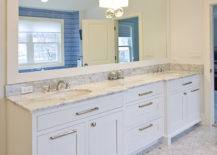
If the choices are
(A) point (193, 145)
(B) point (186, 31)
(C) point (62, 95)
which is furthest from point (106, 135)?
(B) point (186, 31)

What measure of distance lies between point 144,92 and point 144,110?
0.66 ft

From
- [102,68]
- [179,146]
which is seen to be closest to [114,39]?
[102,68]

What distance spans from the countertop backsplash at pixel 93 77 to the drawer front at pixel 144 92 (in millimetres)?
514

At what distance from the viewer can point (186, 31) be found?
4098 millimetres

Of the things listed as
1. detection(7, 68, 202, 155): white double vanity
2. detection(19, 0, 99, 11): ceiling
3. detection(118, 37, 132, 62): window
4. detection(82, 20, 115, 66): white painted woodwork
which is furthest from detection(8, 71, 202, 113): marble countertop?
detection(19, 0, 99, 11): ceiling

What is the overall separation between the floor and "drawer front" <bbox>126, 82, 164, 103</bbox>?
2.21 feet

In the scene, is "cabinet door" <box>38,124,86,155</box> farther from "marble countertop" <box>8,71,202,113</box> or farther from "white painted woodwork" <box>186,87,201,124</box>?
"white painted woodwork" <box>186,87,201,124</box>

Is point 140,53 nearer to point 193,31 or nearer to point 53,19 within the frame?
point 193,31

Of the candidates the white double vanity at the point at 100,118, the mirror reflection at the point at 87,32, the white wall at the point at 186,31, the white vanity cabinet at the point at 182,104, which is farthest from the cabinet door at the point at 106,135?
the white wall at the point at 186,31

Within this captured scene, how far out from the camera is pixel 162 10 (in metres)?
4.16

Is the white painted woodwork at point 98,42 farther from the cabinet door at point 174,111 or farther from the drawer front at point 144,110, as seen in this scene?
the cabinet door at point 174,111

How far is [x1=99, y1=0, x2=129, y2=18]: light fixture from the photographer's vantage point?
3.29m

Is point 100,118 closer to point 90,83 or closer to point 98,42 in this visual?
point 90,83

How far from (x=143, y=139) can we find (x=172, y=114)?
2.05 ft
